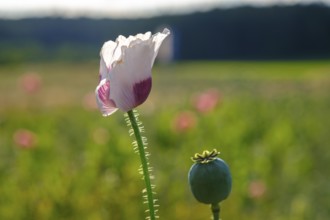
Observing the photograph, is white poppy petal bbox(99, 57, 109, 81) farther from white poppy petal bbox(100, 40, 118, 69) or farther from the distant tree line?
the distant tree line

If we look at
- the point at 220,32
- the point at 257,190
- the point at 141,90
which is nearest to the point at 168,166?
the point at 257,190

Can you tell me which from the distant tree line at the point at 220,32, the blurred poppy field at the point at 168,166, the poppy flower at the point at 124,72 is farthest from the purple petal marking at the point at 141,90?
the distant tree line at the point at 220,32

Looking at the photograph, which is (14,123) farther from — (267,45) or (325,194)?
(267,45)

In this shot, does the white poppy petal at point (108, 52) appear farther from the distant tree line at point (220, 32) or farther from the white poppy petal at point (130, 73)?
the distant tree line at point (220, 32)

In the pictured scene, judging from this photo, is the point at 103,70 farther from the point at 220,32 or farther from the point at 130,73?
the point at 220,32

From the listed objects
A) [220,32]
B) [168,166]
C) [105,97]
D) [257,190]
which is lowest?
[105,97]

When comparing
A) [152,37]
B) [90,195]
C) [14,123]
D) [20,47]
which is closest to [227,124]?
[14,123]
